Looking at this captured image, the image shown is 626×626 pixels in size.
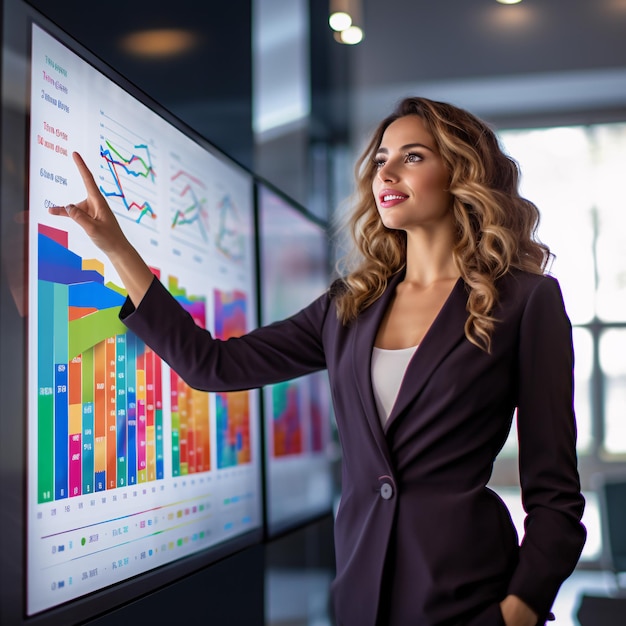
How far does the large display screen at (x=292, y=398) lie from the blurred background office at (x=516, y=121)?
0.16m

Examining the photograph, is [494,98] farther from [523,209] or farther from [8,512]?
[8,512]

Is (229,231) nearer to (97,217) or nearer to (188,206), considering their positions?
(188,206)

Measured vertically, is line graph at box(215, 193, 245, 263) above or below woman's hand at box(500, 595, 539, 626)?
above

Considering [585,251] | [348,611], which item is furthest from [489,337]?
[585,251]

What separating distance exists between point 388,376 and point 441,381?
0.12m

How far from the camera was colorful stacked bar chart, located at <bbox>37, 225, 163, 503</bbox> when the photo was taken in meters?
1.63

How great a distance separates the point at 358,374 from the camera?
1.66 m

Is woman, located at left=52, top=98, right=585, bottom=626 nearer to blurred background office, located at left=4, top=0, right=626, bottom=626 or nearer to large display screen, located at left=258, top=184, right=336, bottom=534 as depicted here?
large display screen, located at left=258, top=184, right=336, bottom=534

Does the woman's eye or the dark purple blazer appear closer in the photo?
the dark purple blazer

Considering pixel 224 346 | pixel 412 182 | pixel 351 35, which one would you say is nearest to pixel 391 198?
pixel 412 182

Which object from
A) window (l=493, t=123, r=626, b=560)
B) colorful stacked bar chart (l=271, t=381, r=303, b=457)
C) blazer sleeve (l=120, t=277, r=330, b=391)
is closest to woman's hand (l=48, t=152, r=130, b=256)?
blazer sleeve (l=120, t=277, r=330, b=391)

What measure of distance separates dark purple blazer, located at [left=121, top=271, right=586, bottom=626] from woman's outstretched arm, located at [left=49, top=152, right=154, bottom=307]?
0.04 meters

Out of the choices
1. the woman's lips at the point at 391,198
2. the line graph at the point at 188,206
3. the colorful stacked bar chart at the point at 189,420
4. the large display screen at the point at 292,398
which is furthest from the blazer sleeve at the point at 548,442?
the large display screen at the point at 292,398

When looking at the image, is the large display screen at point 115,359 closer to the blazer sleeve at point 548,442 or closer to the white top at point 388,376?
the white top at point 388,376
